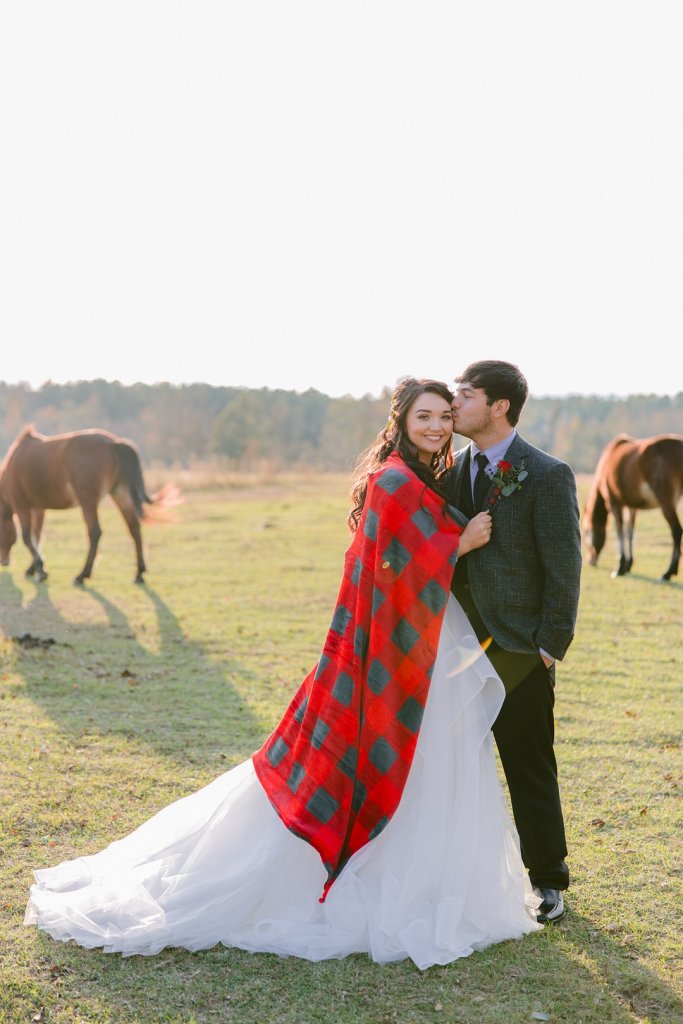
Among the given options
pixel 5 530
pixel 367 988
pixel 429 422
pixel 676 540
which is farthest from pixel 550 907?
pixel 5 530

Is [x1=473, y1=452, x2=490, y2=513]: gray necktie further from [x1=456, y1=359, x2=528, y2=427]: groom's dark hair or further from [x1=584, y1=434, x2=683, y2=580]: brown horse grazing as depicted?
[x1=584, y1=434, x2=683, y2=580]: brown horse grazing

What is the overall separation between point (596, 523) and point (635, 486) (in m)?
1.00

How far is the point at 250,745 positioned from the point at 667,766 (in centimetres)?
278

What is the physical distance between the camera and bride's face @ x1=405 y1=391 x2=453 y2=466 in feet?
11.0

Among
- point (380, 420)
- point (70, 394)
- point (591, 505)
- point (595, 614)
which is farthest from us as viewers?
point (70, 394)

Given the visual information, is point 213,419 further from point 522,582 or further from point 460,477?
point 522,582

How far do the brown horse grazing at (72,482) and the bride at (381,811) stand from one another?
29.2ft

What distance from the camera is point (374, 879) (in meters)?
3.28

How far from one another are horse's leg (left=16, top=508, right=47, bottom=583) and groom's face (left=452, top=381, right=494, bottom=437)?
34.4 feet

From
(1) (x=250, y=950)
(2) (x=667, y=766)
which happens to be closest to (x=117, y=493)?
(2) (x=667, y=766)

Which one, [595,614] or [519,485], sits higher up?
[519,485]

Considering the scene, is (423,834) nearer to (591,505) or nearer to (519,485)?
(519,485)

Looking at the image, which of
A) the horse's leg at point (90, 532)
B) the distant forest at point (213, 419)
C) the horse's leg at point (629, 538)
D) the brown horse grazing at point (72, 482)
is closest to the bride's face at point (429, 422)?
the brown horse grazing at point (72, 482)

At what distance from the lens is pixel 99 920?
332 cm
